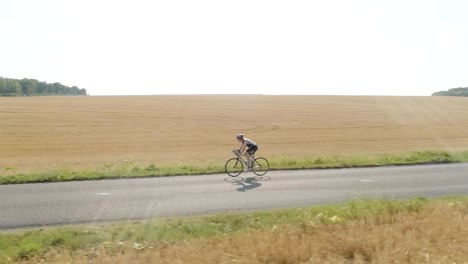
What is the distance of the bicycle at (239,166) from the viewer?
15.3m

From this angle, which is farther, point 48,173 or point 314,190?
point 48,173

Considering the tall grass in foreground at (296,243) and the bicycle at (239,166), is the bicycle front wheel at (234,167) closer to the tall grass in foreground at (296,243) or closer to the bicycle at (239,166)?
the bicycle at (239,166)

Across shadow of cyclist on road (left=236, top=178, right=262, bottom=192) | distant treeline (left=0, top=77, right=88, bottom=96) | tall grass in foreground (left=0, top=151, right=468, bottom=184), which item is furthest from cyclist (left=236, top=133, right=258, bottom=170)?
distant treeline (left=0, top=77, right=88, bottom=96)

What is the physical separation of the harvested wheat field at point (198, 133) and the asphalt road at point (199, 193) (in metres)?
7.22

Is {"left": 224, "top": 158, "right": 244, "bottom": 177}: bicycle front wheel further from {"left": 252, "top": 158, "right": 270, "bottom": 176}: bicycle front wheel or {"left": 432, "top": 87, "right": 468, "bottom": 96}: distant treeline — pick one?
{"left": 432, "top": 87, "right": 468, "bottom": 96}: distant treeline

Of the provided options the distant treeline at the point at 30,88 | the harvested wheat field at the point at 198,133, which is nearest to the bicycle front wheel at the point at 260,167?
the harvested wheat field at the point at 198,133

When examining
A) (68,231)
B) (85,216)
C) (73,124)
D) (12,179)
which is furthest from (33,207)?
(73,124)

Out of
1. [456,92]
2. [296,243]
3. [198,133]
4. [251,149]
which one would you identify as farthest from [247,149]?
[456,92]

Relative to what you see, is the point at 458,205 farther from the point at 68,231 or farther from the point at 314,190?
the point at 68,231

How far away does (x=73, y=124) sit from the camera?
4038cm

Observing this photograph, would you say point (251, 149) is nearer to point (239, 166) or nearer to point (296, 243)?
point (239, 166)

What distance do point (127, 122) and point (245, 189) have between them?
31649 mm

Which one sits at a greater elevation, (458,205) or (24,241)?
(458,205)

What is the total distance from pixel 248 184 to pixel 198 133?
73.1ft
